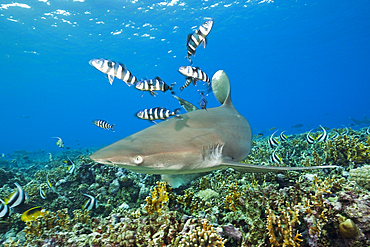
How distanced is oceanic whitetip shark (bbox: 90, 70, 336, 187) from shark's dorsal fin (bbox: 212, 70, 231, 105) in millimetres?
726

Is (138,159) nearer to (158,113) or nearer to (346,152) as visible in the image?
(158,113)

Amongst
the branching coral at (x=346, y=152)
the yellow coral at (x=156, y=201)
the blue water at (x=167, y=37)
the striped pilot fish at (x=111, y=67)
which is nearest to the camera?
the yellow coral at (x=156, y=201)

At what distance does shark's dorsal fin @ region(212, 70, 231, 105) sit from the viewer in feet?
12.4

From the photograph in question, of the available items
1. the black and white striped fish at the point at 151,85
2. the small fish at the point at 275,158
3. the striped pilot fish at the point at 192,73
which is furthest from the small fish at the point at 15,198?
the small fish at the point at 275,158

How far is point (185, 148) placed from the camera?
1.91 metres

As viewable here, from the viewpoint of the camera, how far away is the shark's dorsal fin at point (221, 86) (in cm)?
379

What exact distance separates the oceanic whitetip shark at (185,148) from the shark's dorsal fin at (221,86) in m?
0.73

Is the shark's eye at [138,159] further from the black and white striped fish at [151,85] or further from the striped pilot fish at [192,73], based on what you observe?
the striped pilot fish at [192,73]

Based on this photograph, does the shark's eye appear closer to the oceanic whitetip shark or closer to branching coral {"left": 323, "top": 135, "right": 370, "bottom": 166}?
the oceanic whitetip shark

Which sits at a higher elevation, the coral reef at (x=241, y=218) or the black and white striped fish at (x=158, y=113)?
the black and white striped fish at (x=158, y=113)

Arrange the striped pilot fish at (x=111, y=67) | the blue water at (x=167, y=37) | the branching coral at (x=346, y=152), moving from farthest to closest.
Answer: the blue water at (x=167, y=37) → the branching coral at (x=346, y=152) → the striped pilot fish at (x=111, y=67)

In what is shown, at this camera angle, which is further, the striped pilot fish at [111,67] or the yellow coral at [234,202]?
the striped pilot fish at [111,67]

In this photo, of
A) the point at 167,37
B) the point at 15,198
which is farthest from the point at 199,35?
the point at 167,37

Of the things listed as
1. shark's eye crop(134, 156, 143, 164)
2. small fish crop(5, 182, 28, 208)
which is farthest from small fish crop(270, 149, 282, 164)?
small fish crop(5, 182, 28, 208)
